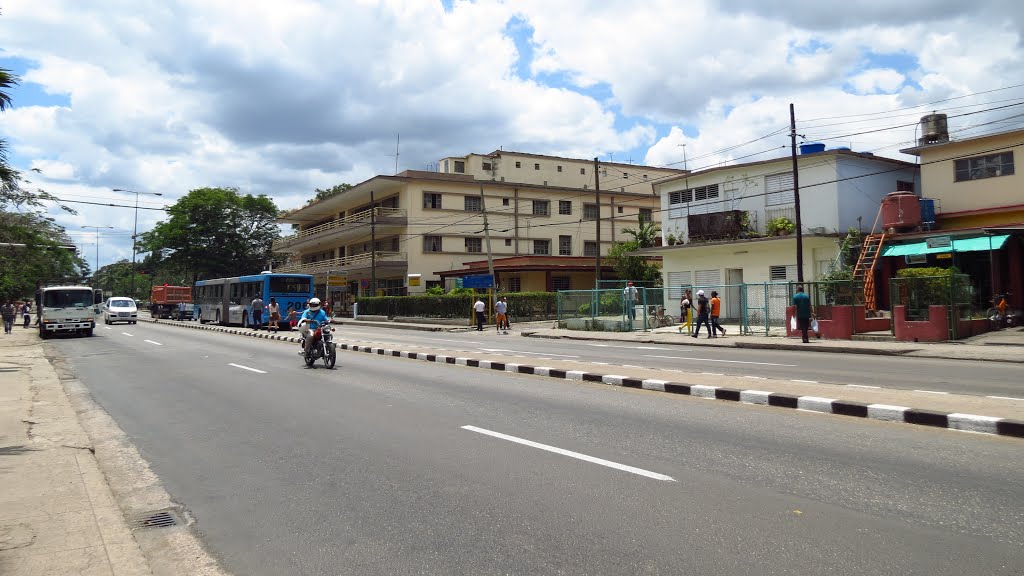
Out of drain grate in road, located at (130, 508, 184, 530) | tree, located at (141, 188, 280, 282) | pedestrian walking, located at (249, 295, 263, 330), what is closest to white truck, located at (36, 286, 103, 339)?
pedestrian walking, located at (249, 295, 263, 330)

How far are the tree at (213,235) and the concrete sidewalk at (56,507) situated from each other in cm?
6569

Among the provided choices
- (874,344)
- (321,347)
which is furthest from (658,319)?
(321,347)

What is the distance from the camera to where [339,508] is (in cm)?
504

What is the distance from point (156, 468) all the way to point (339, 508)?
109 inches

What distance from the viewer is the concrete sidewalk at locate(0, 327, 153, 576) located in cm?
405

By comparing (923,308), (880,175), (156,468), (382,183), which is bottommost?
(156,468)

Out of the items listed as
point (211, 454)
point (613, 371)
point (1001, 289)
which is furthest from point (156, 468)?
point (1001, 289)

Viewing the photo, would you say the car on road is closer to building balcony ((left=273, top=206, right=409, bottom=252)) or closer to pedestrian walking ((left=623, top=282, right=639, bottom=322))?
building balcony ((left=273, top=206, right=409, bottom=252))

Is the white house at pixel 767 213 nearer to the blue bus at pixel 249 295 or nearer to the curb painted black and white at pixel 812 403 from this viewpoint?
the blue bus at pixel 249 295

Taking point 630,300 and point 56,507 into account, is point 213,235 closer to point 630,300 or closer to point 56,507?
point 630,300

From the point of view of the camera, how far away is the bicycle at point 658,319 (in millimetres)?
29036

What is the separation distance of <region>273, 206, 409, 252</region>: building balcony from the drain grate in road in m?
41.5

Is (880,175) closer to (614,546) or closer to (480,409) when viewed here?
(480,409)

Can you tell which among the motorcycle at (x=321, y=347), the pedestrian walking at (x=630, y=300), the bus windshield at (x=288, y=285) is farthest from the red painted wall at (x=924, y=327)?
the bus windshield at (x=288, y=285)
